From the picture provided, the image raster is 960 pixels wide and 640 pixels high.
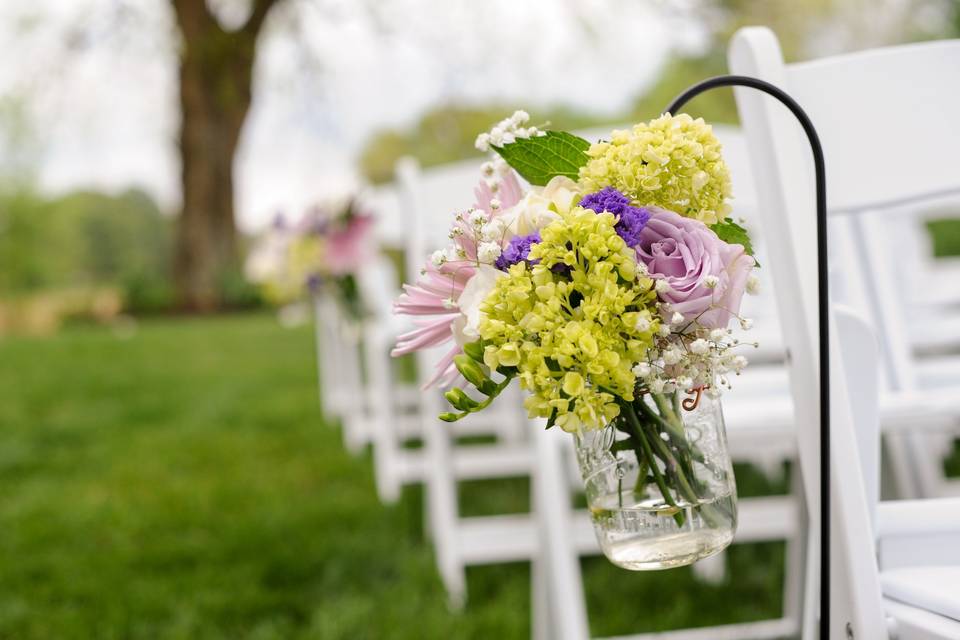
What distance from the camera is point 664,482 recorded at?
0.67m

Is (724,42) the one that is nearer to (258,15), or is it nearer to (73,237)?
(258,15)

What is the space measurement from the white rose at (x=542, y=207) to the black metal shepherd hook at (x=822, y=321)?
0.36ft

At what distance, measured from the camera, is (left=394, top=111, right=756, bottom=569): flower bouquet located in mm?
593

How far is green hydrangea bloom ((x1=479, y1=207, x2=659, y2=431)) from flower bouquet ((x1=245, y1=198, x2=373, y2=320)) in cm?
238

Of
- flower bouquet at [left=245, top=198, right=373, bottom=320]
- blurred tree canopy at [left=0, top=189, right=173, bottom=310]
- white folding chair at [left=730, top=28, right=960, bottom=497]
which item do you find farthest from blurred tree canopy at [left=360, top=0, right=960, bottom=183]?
white folding chair at [left=730, top=28, right=960, bottom=497]

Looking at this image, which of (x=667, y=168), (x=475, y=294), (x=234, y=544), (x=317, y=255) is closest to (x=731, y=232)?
(x=667, y=168)

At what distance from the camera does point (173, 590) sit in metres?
2.45

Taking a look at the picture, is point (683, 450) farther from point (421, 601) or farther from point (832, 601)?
point (421, 601)

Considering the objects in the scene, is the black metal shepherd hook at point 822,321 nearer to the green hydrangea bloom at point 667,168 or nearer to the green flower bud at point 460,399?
the green hydrangea bloom at point 667,168

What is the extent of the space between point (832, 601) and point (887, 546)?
7 centimetres

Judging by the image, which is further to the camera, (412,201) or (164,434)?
(164,434)

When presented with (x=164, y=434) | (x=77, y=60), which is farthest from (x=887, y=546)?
(x=77, y=60)

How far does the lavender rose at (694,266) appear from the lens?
0.60 metres

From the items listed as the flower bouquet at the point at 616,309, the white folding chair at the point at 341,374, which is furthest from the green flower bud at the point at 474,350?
the white folding chair at the point at 341,374
